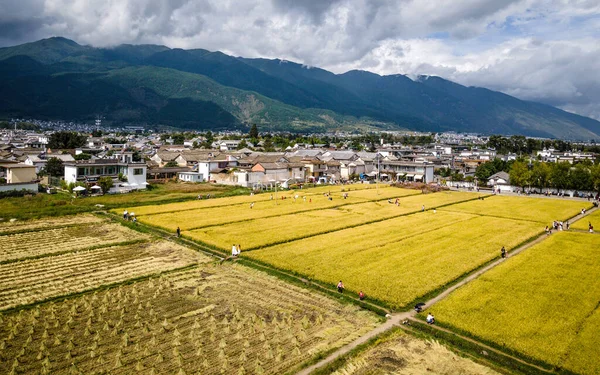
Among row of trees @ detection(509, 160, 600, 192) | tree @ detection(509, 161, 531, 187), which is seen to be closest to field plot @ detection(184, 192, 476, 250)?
tree @ detection(509, 161, 531, 187)

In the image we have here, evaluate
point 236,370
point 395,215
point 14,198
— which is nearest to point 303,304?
point 236,370

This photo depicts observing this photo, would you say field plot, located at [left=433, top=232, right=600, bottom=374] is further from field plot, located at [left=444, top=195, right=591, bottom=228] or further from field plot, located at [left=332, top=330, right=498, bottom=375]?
field plot, located at [left=444, top=195, right=591, bottom=228]

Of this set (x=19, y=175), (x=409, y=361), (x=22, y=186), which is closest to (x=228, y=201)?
(x=22, y=186)

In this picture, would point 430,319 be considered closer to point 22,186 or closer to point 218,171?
point 22,186

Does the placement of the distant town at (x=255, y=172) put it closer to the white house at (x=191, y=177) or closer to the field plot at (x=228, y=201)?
the white house at (x=191, y=177)

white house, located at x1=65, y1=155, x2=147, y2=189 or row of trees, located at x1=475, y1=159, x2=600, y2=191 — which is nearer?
white house, located at x1=65, y1=155, x2=147, y2=189
